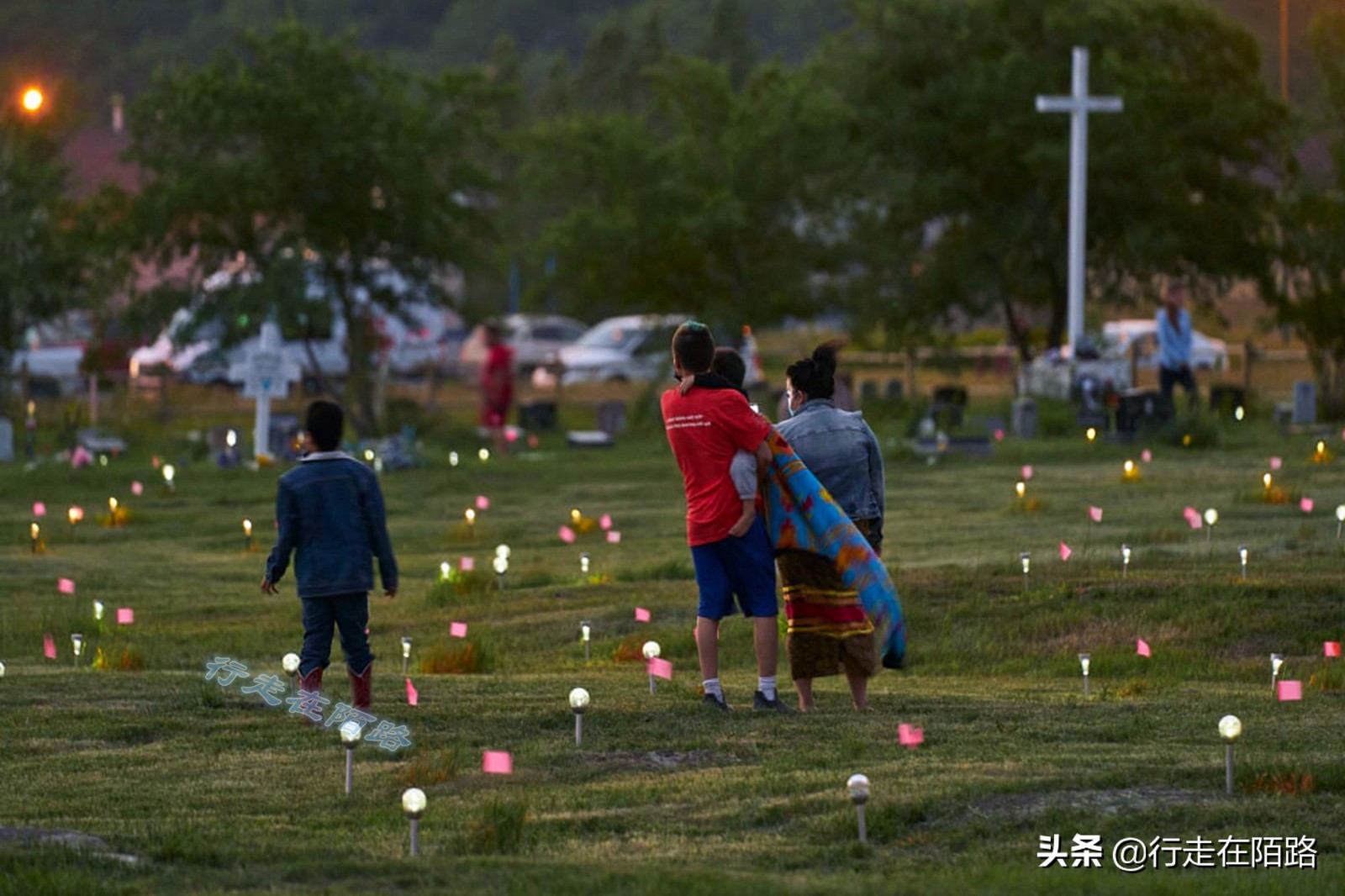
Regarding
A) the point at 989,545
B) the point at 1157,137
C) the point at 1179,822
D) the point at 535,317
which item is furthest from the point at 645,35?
the point at 1179,822

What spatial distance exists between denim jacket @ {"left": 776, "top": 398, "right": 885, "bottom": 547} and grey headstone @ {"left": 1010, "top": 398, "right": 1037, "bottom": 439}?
62.6ft

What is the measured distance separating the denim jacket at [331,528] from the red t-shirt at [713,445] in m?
1.37

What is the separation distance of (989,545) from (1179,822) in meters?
10.4

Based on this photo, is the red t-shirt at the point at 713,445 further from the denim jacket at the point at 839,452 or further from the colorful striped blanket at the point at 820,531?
the denim jacket at the point at 839,452

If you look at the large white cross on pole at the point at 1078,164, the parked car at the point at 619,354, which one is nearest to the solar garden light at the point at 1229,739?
the large white cross on pole at the point at 1078,164

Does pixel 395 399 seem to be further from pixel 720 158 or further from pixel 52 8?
pixel 52 8

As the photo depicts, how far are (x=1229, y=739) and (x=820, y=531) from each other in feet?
9.65

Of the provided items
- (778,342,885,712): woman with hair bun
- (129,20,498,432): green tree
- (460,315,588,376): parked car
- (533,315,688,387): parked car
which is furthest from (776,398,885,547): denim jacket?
(460,315,588,376): parked car

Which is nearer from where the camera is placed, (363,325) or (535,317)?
→ (363,325)

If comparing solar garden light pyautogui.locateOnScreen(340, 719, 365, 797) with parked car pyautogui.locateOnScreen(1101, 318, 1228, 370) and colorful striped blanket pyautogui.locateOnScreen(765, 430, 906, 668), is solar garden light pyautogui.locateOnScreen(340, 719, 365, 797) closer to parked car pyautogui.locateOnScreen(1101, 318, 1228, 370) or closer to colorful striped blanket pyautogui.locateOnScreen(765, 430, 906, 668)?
colorful striped blanket pyautogui.locateOnScreen(765, 430, 906, 668)

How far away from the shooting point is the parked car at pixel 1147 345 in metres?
38.2

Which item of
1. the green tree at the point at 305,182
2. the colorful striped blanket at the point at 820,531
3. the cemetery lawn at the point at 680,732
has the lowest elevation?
the cemetery lawn at the point at 680,732

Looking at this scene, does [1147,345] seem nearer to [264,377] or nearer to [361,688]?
[264,377]

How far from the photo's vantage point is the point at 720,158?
145ft
